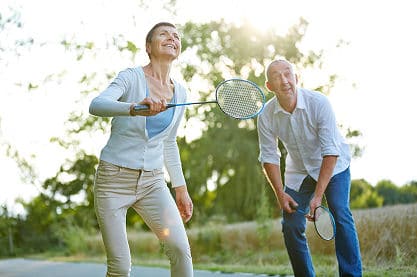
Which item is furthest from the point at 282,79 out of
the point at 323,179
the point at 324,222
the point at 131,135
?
the point at 131,135

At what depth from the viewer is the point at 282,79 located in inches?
193

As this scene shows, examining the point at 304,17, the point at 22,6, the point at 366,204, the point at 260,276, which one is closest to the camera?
the point at 260,276

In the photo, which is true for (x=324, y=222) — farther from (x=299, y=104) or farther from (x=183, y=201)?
(x=183, y=201)

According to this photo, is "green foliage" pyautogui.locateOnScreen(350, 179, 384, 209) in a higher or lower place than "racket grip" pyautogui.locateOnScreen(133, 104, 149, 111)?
lower

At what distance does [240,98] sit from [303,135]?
2.84 ft

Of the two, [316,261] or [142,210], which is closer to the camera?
[142,210]

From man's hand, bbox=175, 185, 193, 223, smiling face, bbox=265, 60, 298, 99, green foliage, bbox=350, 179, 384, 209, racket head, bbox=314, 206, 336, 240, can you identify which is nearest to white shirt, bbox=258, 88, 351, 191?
smiling face, bbox=265, 60, 298, 99

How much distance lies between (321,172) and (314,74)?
18.5m

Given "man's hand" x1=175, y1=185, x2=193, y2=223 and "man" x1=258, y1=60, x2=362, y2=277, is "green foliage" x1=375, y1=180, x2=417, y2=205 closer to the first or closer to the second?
"man" x1=258, y1=60, x2=362, y2=277

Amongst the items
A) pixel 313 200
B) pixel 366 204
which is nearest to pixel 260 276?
pixel 313 200

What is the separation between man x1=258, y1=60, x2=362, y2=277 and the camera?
4.89 m

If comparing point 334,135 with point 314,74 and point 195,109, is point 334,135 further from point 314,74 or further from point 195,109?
point 314,74

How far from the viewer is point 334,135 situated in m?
4.96

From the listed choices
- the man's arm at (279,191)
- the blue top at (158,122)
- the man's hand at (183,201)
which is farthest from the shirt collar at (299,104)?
the blue top at (158,122)
